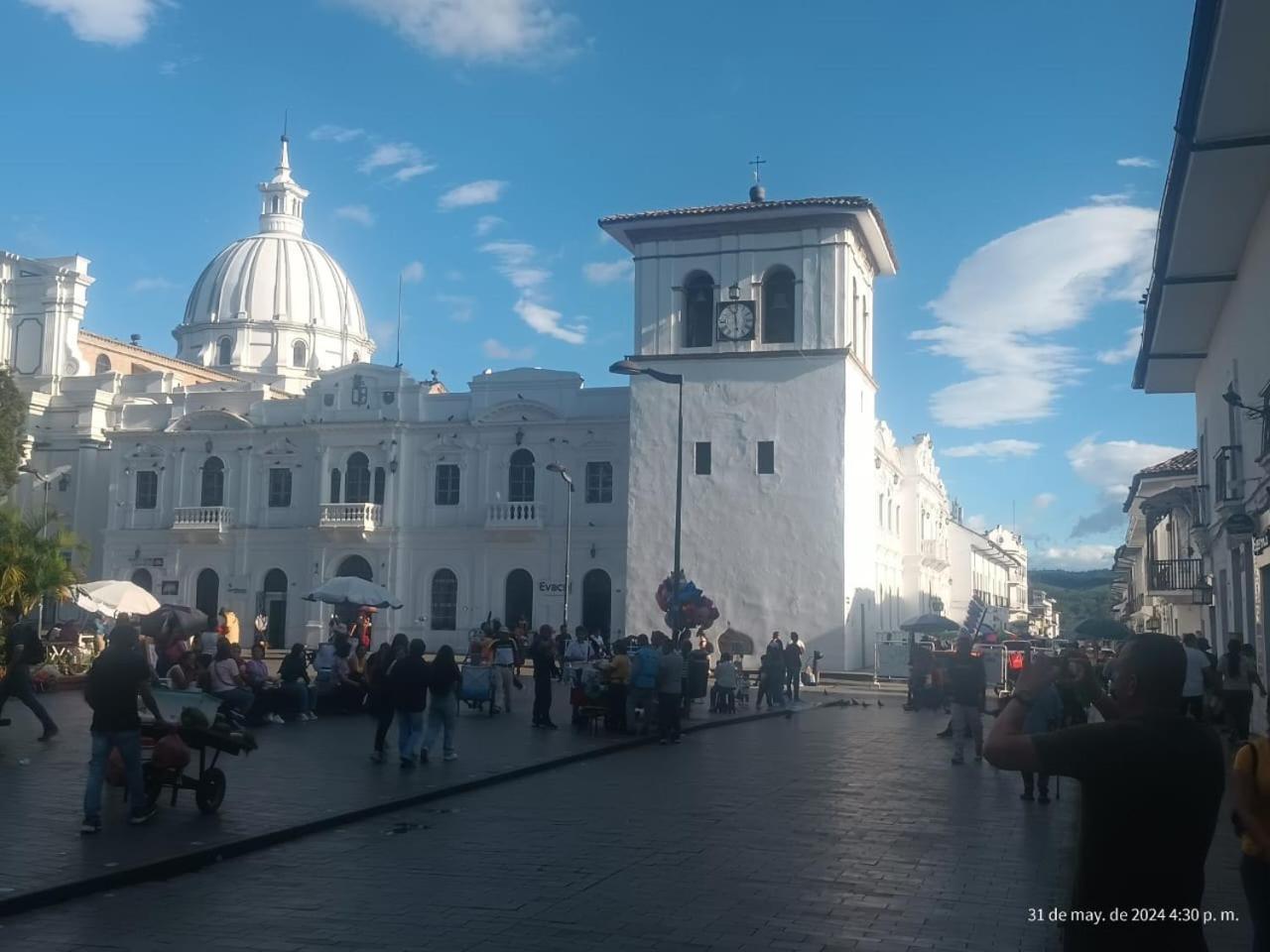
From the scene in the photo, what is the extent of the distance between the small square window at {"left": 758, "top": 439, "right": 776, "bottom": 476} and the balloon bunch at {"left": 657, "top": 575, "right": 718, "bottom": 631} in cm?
1148

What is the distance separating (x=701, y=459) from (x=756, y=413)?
7.57ft

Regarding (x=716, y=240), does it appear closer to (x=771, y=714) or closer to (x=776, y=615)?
(x=776, y=615)

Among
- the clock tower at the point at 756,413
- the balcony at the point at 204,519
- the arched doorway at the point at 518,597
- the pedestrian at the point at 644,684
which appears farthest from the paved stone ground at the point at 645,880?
the balcony at the point at 204,519

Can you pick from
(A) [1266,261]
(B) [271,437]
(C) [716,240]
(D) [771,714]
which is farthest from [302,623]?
(A) [1266,261]

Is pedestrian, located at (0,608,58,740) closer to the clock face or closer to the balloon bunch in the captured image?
the balloon bunch

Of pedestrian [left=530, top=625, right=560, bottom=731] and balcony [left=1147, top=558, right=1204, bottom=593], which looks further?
balcony [left=1147, top=558, right=1204, bottom=593]

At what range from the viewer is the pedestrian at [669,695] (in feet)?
61.5

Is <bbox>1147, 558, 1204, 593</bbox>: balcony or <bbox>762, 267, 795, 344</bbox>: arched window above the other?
<bbox>762, 267, 795, 344</bbox>: arched window

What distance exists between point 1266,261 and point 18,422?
3992 cm

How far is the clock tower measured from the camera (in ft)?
131

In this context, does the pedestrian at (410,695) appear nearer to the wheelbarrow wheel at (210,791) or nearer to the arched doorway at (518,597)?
the wheelbarrow wheel at (210,791)

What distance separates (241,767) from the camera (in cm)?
1412

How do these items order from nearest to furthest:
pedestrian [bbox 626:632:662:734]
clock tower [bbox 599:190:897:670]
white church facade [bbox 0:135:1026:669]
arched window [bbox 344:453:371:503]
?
pedestrian [bbox 626:632:662:734] → clock tower [bbox 599:190:897:670] → white church facade [bbox 0:135:1026:669] → arched window [bbox 344:453:371:503]

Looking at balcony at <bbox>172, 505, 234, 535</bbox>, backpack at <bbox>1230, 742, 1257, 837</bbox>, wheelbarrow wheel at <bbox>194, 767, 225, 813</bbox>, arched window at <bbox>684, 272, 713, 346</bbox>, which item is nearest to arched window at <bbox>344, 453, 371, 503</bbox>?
balcony at <bbox>172, 505, 234, 535</bbox>
